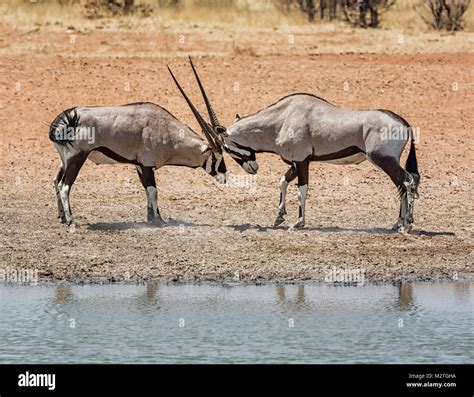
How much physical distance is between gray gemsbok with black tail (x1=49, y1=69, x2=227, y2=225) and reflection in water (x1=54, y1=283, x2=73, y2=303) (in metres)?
2.62

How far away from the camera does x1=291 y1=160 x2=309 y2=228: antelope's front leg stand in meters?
16.2

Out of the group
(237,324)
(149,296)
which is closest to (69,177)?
(149,296)

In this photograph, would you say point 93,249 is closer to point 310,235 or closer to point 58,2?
point 310,235

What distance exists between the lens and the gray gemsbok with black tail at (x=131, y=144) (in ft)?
53.4

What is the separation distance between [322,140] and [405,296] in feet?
11.1

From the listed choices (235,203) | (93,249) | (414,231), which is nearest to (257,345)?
(93,249)

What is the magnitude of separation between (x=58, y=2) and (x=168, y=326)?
850 inches

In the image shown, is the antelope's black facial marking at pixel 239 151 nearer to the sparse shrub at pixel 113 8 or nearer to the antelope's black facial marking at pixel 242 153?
the antelope's black facial marking at pixel 242 153

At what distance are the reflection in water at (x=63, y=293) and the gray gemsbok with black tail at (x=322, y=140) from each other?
3564 millimetres

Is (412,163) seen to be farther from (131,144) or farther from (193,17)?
(193,17)

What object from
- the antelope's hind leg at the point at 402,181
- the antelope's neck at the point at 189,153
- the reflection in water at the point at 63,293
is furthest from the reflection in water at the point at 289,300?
the antelope's neck at the point at 189,153

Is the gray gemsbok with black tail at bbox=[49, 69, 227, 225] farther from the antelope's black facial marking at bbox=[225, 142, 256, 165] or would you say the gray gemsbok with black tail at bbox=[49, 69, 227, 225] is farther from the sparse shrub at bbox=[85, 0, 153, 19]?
the sparse shrub at bbox=[85, 0, 153, 19]


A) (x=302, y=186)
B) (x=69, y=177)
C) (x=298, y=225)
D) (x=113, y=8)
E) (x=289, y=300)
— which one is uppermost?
(x=113, y=8)

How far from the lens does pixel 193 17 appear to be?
31.4 m
